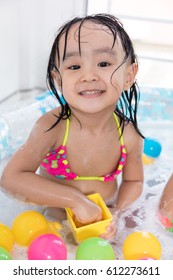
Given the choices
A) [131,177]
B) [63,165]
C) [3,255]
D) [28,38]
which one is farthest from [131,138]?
[28,38]

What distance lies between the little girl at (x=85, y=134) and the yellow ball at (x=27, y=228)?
2.8 inches

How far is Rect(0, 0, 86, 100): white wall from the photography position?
2330mm

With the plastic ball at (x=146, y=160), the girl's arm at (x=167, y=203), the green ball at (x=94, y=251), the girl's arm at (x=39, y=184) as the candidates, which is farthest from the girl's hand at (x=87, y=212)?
the plastic ball at (x=146, y=160)

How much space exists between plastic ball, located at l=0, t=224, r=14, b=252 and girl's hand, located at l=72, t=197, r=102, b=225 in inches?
8.5

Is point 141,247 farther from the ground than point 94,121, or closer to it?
closer to it

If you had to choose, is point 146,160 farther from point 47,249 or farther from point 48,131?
point 47,249

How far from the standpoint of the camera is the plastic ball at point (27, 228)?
1260mm

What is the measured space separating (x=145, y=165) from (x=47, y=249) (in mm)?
960

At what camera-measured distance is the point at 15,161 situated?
52.1 inches

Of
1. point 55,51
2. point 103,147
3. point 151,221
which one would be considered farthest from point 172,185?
point 55,51

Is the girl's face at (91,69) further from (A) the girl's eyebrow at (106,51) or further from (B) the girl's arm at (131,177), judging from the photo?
(B) the girl's arm at (131,177)

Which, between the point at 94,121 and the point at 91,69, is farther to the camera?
the point at 94,121

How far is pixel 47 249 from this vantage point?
1111mm
